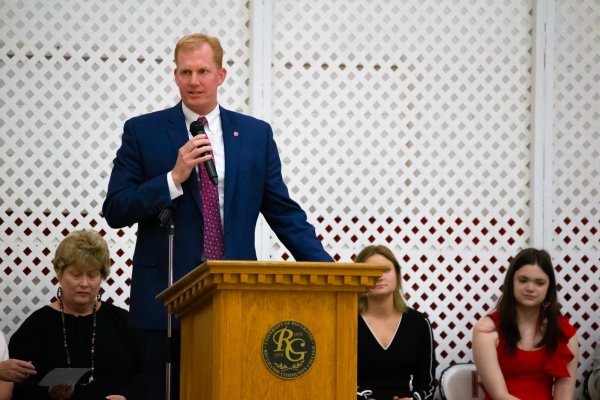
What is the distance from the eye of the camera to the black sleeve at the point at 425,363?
21.0 feet

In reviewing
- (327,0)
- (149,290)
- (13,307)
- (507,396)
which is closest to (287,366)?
(149,290)

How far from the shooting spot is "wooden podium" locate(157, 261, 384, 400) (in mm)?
3422

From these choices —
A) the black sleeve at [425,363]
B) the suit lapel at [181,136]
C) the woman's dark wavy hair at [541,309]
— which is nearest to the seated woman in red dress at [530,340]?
the woman's dark wavy hair at [541,309]

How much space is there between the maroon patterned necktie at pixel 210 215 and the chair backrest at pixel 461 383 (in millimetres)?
2817

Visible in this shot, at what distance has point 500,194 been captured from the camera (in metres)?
7.43

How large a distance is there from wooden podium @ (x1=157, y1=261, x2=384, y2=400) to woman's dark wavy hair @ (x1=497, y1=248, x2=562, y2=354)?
9.79 feet

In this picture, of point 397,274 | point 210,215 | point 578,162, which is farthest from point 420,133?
point 210,215

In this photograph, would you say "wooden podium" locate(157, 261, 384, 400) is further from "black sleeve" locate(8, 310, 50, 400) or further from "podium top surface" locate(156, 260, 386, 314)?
"black sleeve" locate(8, 310, 50, 400)

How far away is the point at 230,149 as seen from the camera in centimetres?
423

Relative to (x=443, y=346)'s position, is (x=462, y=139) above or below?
above

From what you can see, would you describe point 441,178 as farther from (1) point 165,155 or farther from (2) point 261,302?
(2) point 261,302

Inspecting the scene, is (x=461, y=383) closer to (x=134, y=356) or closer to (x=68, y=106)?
(x=134, y=356)

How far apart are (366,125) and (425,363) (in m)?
1.54

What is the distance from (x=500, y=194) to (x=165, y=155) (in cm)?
362
